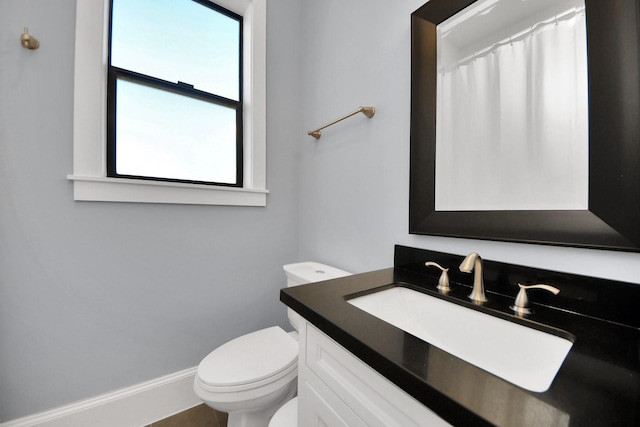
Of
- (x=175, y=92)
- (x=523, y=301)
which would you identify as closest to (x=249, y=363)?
(x=523, y=301)

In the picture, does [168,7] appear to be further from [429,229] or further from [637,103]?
[637,103]

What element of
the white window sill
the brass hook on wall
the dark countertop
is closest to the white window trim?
the white window sill

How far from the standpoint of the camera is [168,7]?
1317 mm

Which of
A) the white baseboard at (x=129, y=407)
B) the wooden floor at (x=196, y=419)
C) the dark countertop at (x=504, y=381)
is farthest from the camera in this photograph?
the wooden floor at (x=196, y=419)

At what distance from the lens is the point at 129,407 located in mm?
1143

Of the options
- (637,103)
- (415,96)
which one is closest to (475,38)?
(415,96)

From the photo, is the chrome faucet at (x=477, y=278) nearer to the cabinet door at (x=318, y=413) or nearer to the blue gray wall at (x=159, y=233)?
the blue gray wall at (x=159, y=233)

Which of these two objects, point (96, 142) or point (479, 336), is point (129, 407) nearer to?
point (96, 142)

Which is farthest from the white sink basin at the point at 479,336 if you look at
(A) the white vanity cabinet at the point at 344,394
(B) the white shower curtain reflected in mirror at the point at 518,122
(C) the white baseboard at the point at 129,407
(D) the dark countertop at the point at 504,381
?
(C) the white baseboard at the point at 129,407

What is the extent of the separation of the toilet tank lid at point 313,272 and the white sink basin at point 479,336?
455 millimetres

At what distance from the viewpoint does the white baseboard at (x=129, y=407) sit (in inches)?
39.8

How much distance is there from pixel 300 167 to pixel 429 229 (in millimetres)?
1045

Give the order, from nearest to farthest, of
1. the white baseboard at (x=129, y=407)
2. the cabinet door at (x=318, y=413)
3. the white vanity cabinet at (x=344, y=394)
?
1. the white vanity cabinet at (x=344, y=394)
2. the cabinet door at (x=318, y=413)
3. the white baseboard at (x=129, y=407)

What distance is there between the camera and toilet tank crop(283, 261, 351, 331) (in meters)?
1.19
